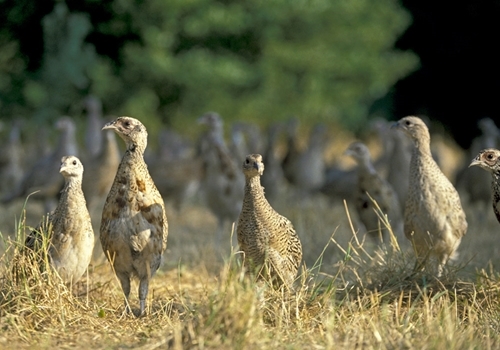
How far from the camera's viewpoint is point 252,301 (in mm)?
4281

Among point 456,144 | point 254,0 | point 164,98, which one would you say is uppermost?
point 254,0

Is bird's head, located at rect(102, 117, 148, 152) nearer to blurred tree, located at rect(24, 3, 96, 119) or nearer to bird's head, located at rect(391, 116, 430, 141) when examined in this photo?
bird's head, located at rect(391, 116, 430, 141)

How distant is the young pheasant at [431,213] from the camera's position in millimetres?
6629

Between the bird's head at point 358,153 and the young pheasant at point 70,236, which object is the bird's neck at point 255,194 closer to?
the young pheasant at point 70,236

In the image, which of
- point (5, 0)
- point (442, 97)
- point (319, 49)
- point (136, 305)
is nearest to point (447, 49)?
point (442, 97)

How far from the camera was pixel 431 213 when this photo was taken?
260 inches

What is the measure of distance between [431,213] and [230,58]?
41.8 ft

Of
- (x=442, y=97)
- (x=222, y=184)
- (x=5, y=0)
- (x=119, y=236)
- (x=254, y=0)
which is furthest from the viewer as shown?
(x=442, y=97)

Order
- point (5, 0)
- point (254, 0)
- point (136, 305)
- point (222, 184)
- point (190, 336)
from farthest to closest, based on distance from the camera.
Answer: point (254, 0), point (5, 0), point (222, 184), point (136, 305), point (190, 336)

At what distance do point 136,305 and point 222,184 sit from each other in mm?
3815

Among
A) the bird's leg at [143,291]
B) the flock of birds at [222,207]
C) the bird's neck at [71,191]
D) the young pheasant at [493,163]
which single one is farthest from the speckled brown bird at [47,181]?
the young pheasant at [493,163]

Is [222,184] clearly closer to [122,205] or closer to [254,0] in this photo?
[122,205]

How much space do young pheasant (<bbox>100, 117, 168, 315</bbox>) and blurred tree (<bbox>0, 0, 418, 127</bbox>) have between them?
36.0 ft

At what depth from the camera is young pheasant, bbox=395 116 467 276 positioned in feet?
21.7
